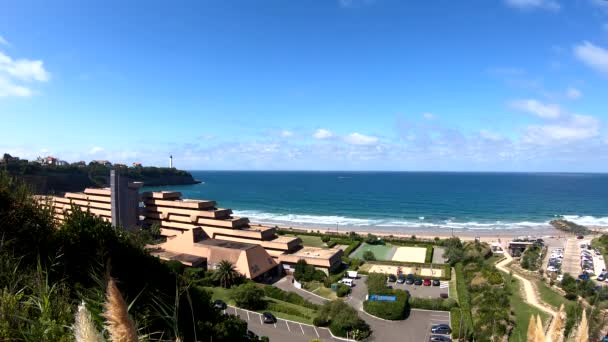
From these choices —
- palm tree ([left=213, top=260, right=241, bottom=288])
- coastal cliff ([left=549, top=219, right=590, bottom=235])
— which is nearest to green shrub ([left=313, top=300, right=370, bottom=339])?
palm tree ([left=213, top=260, right=241, bottom=288])

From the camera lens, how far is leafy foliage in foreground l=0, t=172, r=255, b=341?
555 centimetres

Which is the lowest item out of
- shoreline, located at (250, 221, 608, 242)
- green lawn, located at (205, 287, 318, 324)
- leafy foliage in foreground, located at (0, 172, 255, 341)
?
shoreline, located at (250, 221, 608, 242)

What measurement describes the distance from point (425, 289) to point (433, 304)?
558 centimetres

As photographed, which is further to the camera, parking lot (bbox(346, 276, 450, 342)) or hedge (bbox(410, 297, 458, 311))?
hedge (bbox(410, 297, 458, 311))

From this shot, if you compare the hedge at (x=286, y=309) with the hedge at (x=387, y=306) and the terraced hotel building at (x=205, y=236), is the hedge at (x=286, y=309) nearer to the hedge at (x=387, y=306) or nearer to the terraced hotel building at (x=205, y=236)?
the hedge at (x=387, y=306)

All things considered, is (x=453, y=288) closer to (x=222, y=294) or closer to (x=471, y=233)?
(x=222, y=294)

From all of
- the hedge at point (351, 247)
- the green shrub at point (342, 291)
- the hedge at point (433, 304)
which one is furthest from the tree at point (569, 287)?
the hedge at point (351, 247)

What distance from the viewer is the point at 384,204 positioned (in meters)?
101

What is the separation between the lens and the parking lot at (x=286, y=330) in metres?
22.4

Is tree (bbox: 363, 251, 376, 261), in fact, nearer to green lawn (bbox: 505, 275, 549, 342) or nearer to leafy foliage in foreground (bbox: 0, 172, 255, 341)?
green lawn (bbox: 505, 275, 549, 342)

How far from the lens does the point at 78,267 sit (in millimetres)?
10109

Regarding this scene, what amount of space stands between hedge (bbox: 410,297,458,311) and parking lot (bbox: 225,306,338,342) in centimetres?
888

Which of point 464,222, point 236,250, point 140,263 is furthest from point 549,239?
point 140,263

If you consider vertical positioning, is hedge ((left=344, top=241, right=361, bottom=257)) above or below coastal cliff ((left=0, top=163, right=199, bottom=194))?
below
